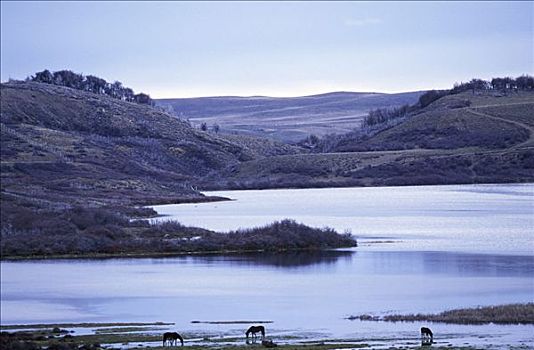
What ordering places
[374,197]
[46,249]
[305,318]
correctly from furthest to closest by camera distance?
[374,197] < [46,249] < [305,318]

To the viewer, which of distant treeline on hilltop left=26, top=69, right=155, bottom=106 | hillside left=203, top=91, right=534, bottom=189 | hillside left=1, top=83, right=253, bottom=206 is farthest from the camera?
distant treeline on hilltop left=26, top=69, right=155, bottom=106

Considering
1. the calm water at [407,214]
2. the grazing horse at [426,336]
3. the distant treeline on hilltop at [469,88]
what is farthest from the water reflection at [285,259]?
the distant treeline on hilltop at [469,88]

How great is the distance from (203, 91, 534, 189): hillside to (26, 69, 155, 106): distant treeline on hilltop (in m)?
49.3

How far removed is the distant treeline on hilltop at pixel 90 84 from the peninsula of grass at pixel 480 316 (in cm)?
14049

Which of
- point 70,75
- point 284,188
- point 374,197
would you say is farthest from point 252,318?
point 70,75

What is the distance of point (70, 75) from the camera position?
17775 cm

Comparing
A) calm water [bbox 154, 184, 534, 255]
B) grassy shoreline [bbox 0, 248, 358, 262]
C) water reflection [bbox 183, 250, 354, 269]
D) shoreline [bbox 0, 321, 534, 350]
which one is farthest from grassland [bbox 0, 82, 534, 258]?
shoreline [bbox 0, 321, 534, 350]

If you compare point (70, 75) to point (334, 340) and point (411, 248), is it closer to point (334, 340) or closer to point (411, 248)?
point (411, 248)

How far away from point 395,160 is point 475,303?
8170cm

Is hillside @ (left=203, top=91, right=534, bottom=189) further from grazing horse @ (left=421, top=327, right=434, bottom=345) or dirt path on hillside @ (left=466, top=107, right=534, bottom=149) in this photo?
grazing horse @ (left=421, top=327, right=434, bottom=345)

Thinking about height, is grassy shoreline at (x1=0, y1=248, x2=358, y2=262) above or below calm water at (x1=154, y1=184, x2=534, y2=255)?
below

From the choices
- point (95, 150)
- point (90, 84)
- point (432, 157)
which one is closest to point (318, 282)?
point (432, 157)

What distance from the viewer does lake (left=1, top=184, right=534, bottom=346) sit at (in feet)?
113

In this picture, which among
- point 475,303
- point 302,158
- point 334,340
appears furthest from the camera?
point 302,158
